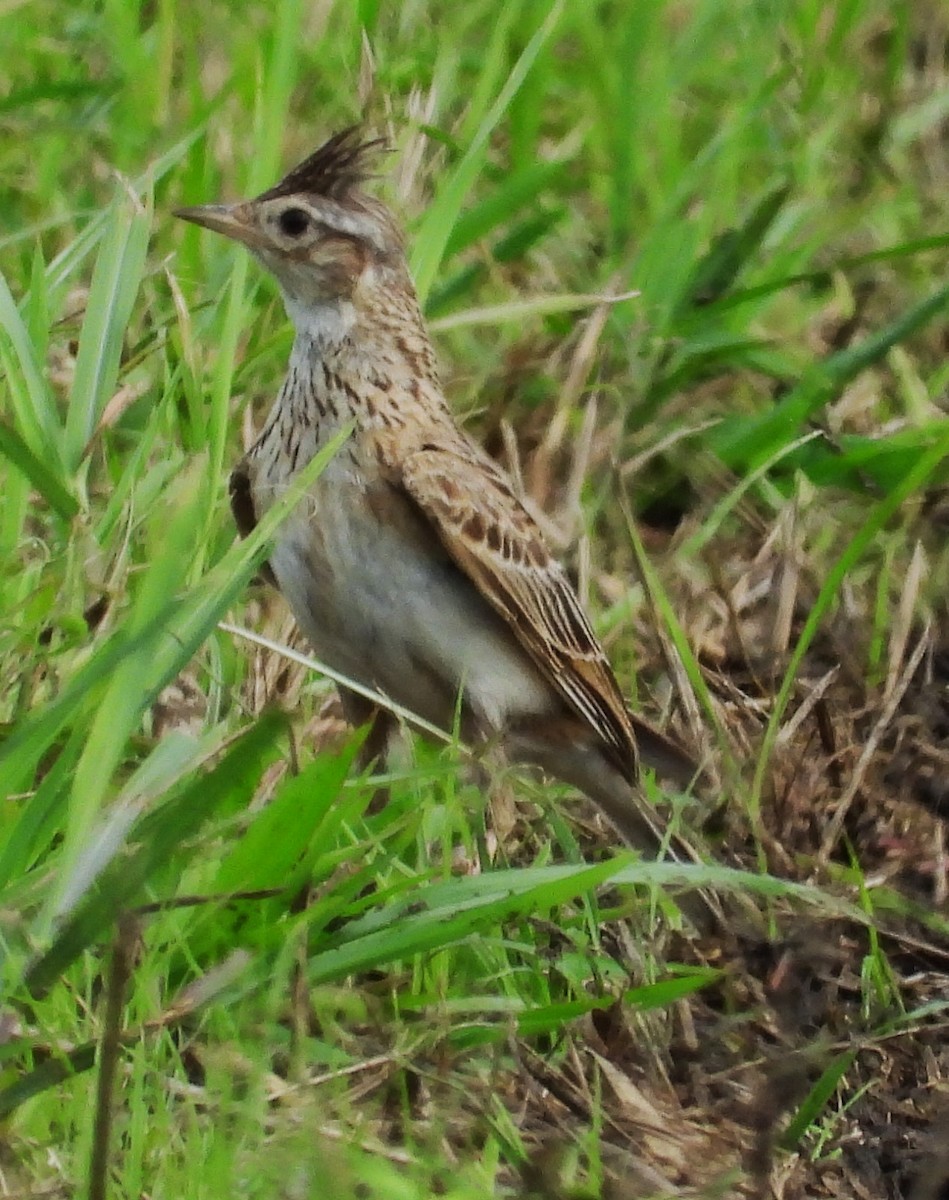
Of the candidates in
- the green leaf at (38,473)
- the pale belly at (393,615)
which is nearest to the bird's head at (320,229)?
the pale belly at (393,615)

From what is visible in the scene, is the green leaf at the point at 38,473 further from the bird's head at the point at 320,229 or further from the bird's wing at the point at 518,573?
the bird's head at the point at 320,229

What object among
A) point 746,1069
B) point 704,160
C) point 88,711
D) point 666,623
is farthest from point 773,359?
point 88,711

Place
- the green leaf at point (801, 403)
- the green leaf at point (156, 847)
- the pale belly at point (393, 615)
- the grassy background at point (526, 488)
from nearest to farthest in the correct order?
the green leaf at point (156, 847)
the grassy background at point (526, 488)
the pale belly at point (393, 615)
the green leaf at point (801, 403)

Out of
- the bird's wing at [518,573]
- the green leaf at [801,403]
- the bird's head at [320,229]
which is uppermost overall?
the bird's head at [320,229]

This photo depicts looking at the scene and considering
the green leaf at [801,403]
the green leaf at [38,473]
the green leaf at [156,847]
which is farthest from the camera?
the green leaf at [801,403]

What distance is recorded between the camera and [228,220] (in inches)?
199

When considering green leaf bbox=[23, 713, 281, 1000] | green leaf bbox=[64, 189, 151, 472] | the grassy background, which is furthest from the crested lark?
green leaf bbox=[23, 713, 281, 1000]

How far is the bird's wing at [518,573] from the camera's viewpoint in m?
4.76

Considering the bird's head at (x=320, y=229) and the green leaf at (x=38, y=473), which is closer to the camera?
the green leaf at (x=38, y=473)

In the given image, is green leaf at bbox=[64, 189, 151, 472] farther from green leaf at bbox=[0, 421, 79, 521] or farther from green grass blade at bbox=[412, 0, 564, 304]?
green grass blade at bbox=[412, 0, 564, 304]

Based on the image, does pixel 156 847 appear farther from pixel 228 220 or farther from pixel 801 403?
pixel 801 403

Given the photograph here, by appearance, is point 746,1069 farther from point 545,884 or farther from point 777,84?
point 777,84

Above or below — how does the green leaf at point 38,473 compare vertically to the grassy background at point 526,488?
above

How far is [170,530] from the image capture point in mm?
3334
